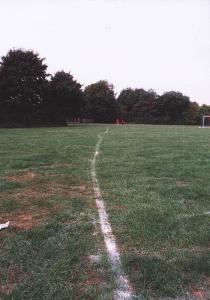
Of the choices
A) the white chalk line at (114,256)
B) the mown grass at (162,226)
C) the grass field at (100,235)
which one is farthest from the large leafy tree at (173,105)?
the white chalk line at (114,256)

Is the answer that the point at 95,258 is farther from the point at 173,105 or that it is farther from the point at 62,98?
the point at 173,105

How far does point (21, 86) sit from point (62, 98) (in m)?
7.03

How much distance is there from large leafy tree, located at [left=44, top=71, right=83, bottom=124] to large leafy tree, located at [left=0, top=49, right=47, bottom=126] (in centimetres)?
199

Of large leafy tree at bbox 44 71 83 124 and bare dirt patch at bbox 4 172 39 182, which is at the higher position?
large leafy tree at bbox 44 71 83 124

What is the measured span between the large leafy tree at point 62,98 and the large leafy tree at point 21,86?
1.99 m

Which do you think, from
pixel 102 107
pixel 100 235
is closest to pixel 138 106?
pixel 102 107

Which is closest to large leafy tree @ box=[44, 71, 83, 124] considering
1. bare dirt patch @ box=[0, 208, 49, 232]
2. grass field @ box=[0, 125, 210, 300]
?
grass field @ box=[0, 125, 210, 300]

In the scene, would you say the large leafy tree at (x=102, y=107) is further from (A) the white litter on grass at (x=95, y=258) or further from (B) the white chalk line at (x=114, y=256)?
(A) the white litter on grass at (x=95, y=258)

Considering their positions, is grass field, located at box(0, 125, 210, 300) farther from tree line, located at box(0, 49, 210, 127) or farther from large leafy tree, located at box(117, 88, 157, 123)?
large leafy tree, located at box(117, 88, 157, 123)

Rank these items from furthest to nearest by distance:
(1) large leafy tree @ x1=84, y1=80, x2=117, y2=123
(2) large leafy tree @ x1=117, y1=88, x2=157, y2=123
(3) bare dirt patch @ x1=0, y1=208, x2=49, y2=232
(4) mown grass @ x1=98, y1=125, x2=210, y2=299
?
(2) large leafy tree @ x1=117, y1=88, x2=157, y2=123 < (1) large leafy tree @ x1=84, y1=80, x2=117, y2=123 < (3) bare dirt patch @ x1=0, y1=208, x2=49, y2=232 < (4) mown grass @ x1=98, y1=125, x2=210, y2=299

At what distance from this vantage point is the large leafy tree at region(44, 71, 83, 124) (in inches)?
2072

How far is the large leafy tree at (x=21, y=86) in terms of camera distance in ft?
157

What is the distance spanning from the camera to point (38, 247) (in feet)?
15.8

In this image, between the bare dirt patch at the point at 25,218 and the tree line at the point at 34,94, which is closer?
the bare dirt patch at the point at 25,218
